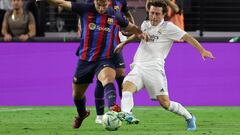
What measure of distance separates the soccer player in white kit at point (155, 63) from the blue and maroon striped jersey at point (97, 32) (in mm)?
246

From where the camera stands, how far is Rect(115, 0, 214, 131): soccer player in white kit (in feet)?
36.9

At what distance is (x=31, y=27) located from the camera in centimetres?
1727

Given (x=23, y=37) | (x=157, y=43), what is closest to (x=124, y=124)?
(x=157, y=43)

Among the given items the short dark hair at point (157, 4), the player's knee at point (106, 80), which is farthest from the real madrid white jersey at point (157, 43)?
the player's knee at point (106, 80)

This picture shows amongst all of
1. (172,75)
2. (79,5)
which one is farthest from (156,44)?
(172,75)

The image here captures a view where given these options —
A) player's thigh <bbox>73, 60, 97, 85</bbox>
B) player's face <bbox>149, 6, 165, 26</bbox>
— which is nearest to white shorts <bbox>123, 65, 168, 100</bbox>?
player's thigh <bbox>73, 60, 97, 85</bbox>

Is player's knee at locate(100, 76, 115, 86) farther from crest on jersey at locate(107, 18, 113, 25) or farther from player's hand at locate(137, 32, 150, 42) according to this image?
crest on jersey at locate(107, 18, 113, 25)

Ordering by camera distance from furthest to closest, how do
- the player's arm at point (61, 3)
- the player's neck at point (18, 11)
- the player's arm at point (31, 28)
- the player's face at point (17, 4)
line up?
the player's arm at point (31, 28)
the player's neck at point (18, 11)
the player's face at point (17, 4)
the player's arm at point (61, 3)

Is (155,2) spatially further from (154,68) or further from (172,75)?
(172,75)

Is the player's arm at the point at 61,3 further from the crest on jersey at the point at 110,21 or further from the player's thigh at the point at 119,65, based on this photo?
the player's thigh at the point at 119,65

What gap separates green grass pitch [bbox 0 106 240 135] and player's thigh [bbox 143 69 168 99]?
510 millimetres

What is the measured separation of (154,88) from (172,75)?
5836 millimetres

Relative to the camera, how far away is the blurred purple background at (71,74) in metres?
17.1

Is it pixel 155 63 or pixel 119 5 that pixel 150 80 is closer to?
pixel 155 63
